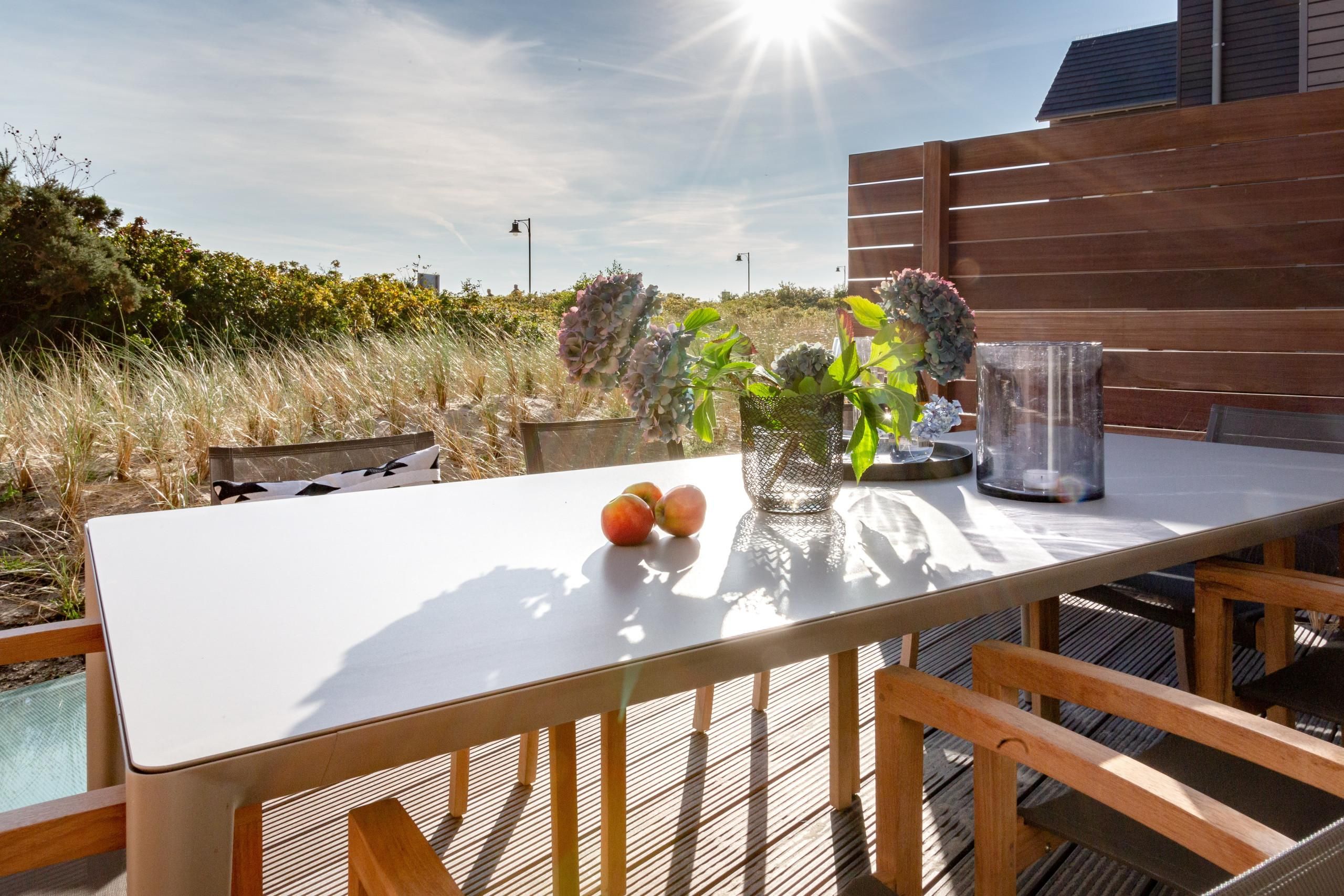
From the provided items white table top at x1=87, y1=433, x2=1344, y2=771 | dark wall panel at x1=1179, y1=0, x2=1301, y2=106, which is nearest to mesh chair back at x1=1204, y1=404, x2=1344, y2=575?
white table top at x1=87, y1=433, x2=1344, y2=771

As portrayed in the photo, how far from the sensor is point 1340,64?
5484mm

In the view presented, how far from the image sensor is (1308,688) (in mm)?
1372

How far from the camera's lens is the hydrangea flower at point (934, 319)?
151 centimetres

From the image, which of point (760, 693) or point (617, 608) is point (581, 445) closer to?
point (760, 693)

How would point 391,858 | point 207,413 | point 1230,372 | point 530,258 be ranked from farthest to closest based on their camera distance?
1. point 530,258
2. point 207,413
3. point 1230,372
4. point 391,858

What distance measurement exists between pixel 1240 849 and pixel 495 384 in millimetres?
4994

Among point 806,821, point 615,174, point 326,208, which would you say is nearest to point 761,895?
point 806,821

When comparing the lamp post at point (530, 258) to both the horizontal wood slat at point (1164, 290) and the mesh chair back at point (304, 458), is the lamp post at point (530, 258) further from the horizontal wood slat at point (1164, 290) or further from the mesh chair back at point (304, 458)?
the mesh chair back at point (304, 458)

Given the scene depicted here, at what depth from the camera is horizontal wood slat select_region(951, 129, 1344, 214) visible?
131 inches

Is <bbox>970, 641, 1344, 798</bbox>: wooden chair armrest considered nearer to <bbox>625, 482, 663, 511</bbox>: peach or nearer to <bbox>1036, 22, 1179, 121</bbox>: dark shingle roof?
<bbox>625, 482, 663, 511</bbox>: peach

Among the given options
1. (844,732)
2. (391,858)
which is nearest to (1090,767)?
(391,858)

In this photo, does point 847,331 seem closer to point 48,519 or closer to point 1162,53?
point 48,519

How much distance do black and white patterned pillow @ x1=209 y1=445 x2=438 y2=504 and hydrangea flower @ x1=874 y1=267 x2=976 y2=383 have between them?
119 centimetres

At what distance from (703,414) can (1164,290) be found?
10.8 feet
